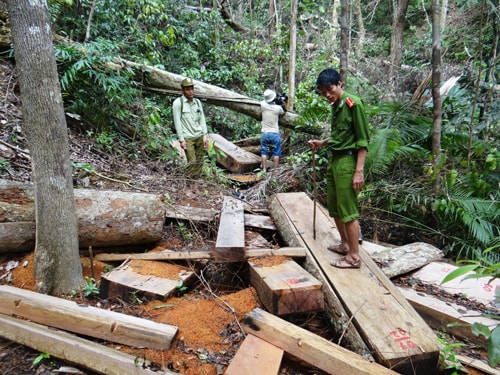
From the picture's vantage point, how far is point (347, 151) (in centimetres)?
329

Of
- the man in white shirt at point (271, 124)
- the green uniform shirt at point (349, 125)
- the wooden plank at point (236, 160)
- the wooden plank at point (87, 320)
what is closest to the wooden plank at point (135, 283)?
the wooden plank at point (87, 320)

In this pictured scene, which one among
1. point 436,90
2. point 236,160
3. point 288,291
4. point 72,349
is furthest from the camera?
point 236,160

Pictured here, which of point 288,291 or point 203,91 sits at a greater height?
point 203,91

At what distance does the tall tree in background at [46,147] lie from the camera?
2.81 metres

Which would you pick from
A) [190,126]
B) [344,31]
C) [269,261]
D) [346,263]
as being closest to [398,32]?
[344,31]

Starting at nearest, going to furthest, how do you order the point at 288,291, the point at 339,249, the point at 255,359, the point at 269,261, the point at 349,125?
1. the point at 255,359
2. the point at 288,291
3. the point at 349,125
4. the point at 269,261
5. the point at 339,249

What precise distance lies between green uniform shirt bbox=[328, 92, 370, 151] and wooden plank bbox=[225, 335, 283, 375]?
1.89m

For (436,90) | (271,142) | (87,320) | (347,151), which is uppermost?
(436,90)

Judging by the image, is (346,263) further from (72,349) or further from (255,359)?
(72,349)

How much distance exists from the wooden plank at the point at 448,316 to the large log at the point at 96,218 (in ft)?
9.46

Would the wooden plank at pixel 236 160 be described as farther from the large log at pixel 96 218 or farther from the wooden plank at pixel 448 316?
the wooden plank at pixel 448 316

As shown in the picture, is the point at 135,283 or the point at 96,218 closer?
the point at 135,283

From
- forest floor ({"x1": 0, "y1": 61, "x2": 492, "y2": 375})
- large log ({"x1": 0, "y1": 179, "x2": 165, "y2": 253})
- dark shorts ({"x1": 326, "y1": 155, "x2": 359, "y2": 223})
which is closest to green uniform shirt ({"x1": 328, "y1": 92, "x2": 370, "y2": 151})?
dark shorts ({"x1": 326, "y1": 155, "x2": 359, "y2": 223})

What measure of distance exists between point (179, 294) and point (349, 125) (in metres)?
2.29
